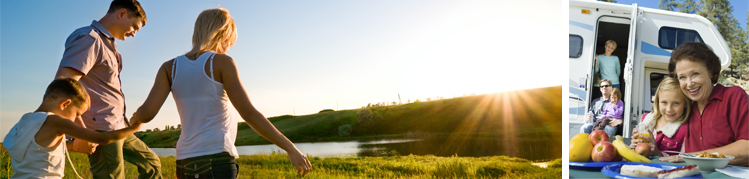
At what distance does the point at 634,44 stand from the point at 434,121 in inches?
141

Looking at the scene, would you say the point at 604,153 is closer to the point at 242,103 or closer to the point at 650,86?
the point at 242,103

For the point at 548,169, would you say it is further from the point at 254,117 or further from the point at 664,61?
the point at 254,117

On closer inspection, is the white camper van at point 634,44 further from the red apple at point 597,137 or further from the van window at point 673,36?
the red apple at point 597,137

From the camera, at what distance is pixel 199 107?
1.50 m

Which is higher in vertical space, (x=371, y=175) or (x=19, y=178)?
(x=19, y=178)

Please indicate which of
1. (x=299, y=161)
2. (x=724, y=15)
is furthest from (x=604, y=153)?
(x=724, y=15)

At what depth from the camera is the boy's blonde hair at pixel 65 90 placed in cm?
206

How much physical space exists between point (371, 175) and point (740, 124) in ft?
11.0

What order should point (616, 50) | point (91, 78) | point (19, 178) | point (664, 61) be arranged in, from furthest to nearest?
point (616, 50), point (664, 61), point (91, 78), point (19, 178)

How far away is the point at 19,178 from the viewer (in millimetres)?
1984

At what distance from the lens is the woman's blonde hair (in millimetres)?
1563

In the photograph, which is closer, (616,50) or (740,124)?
(740,124)

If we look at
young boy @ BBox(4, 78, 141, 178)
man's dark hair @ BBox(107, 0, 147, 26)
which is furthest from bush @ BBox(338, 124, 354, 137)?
young boy @ BBox(4, 78, 141, 178)

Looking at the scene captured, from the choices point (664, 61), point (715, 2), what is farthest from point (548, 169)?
point (715, 2)
